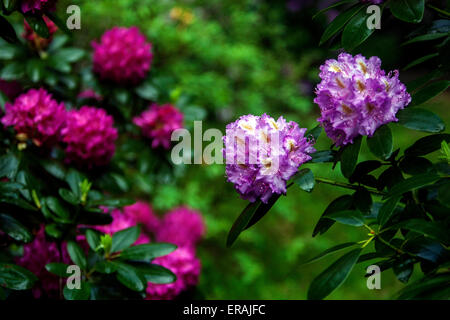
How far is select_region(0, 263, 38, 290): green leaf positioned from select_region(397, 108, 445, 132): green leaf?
34.0 inches

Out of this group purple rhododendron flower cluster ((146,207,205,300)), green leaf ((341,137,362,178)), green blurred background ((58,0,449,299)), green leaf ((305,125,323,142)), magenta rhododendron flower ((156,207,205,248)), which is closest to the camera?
green leaf ((341,137,362,178))

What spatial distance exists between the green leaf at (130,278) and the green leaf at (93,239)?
0.29 feet

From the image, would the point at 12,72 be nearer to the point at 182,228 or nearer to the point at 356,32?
the point at 182,228

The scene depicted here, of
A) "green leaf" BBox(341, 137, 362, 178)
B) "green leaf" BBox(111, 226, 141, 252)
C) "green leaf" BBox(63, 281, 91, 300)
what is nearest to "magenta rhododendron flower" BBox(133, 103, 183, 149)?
"green leaf" BBox(111, 226, 141, 252)

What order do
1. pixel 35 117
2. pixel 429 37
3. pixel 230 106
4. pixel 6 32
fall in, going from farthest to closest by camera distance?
pixel 230 106
pixel 35 117
pixel 6 32
pixel 429 37

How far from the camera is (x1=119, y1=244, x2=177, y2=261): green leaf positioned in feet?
4.22

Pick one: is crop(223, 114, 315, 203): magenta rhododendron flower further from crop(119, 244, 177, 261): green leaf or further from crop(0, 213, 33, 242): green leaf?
crop(0, 213, 33, 242): green leaf

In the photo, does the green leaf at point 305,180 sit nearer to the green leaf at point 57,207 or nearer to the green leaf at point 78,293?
the green leaf at point 78,293

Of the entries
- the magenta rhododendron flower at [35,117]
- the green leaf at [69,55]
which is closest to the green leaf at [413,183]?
the magenta rhododendron flower at [35,117]

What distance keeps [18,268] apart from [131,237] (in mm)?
290

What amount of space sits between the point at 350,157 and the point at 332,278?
0.75 feet

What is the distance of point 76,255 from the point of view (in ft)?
4.12

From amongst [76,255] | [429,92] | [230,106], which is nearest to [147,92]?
[76,255]

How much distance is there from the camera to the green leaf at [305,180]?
35.4 inches
